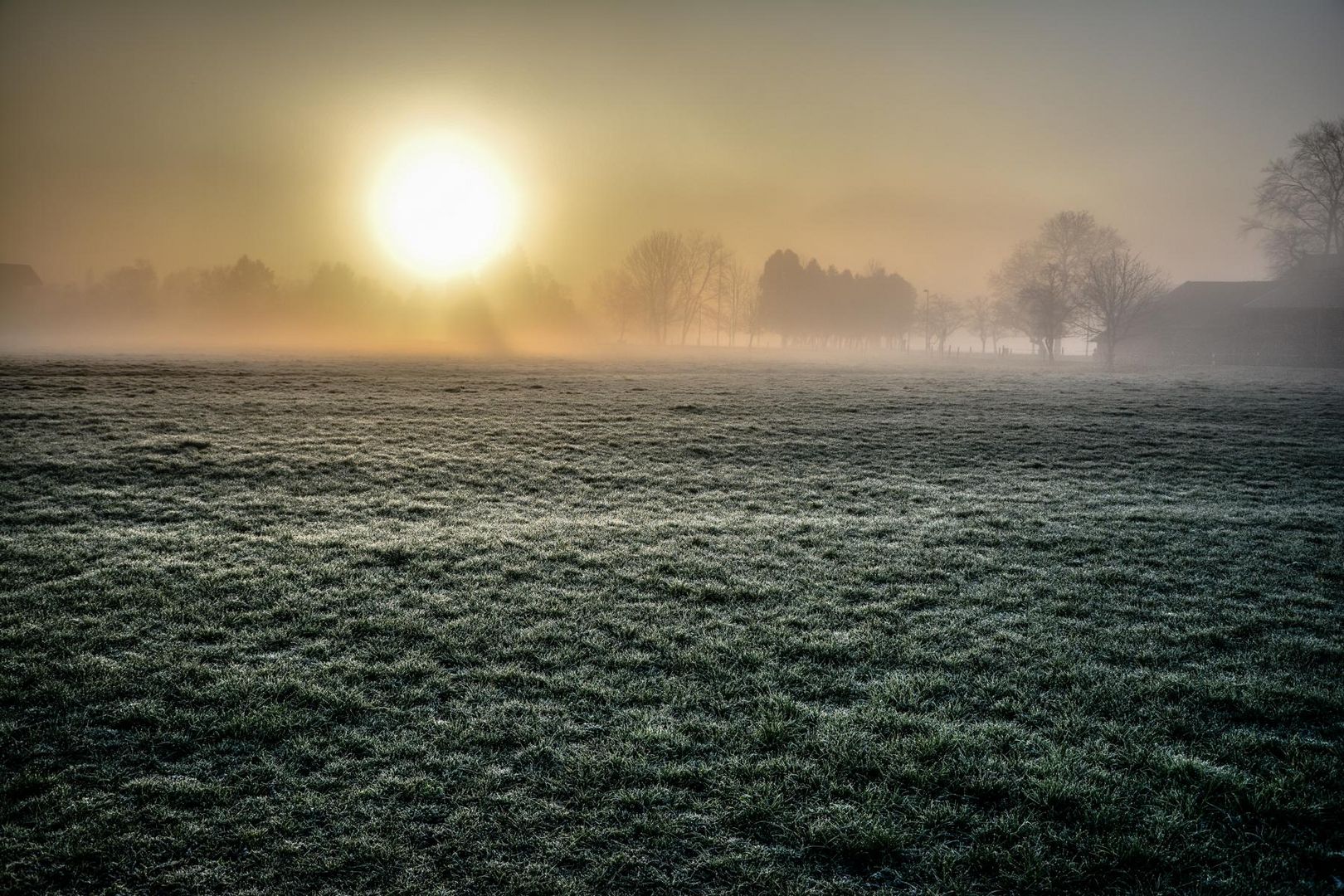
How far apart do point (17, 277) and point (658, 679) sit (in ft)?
500

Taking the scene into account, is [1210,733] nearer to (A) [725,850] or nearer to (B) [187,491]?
(A) [725,850]

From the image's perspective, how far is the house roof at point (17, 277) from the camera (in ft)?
349

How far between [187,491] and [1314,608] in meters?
15.4

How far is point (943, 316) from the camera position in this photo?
343 ft

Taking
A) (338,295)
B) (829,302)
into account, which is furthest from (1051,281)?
(338,295)

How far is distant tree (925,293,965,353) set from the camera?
105125 mm

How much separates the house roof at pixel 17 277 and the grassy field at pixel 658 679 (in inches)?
5280

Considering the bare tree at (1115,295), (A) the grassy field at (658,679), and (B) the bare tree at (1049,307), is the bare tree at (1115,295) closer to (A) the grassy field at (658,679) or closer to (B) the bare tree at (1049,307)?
(B) the bare tree at (1049,307)

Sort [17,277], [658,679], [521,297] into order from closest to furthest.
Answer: [658,679]
[521,297]
[17,277]

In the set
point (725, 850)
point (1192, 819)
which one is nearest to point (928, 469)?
point (1192, 819)

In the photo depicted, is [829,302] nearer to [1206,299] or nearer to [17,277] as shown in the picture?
[1206,299]

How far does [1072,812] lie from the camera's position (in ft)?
12.6

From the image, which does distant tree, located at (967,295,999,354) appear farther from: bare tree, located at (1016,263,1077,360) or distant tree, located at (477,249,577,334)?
distant tree, located at (477,249,577,334)

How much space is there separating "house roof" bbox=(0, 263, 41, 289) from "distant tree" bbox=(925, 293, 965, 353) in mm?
145348
